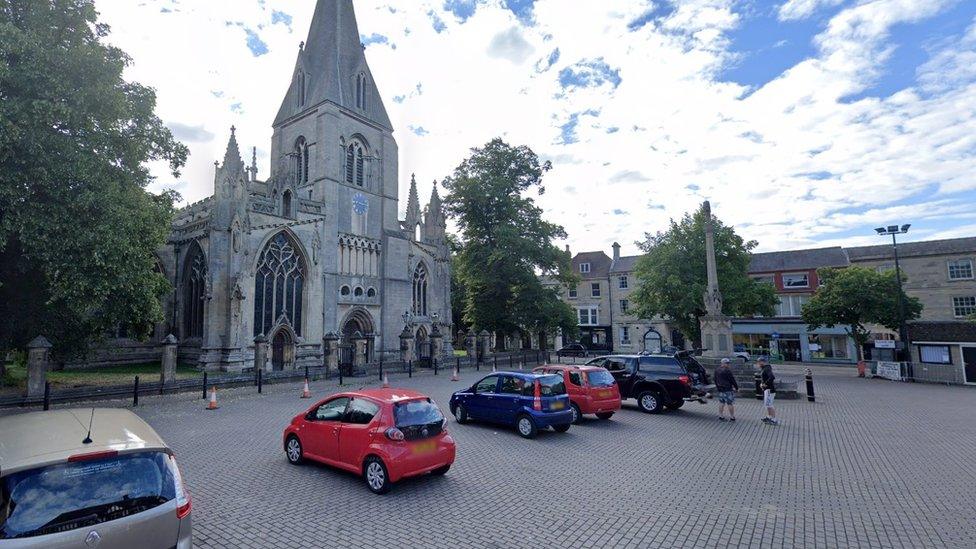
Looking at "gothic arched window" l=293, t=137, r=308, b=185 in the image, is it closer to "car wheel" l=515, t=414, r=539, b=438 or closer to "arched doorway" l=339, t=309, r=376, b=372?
"arched doorway" l=339, t=309, r=376, b=372

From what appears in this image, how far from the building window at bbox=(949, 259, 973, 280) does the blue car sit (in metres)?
41.5

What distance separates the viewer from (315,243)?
3244cm

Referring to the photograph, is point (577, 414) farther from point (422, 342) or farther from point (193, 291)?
point (193, 291)

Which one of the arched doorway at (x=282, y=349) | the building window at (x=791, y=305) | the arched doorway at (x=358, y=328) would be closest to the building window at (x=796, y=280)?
the building window at (x=791, y=305)

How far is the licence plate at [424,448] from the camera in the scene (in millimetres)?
7350

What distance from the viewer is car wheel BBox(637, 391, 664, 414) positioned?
A: 1456cm

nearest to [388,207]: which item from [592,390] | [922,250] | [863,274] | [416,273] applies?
[416,273]

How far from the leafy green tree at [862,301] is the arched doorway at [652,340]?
57.4 feet

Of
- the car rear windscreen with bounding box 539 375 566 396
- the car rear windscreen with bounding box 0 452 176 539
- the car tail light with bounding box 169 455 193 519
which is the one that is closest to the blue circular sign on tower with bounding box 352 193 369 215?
the car rear windscreen with bounding box 539 375 566 396

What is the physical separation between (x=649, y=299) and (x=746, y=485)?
25.2m

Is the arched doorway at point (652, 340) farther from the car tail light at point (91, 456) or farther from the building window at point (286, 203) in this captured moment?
the car tail light at point (91, 456)

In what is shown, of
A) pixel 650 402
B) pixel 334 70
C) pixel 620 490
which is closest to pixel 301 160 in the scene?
pixel 334 70

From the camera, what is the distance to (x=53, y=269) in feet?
44.5

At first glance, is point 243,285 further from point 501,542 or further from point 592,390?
point 501,542
